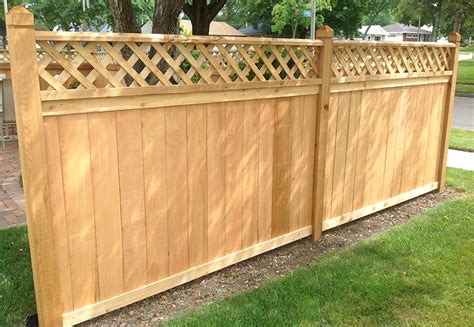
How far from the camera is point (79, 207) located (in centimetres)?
282

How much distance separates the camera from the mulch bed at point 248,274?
3186 millimetres

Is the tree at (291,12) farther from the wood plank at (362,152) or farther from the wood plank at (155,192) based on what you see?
the wood plank at (155,192)

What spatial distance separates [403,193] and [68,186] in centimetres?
405

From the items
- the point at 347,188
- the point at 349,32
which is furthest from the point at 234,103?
the point at 349,32

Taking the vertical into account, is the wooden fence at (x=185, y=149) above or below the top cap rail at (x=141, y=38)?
below

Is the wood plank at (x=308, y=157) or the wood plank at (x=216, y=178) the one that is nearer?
the wood plank at (x=216, y=178)

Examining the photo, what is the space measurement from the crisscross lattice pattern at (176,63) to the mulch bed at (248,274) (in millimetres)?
1530

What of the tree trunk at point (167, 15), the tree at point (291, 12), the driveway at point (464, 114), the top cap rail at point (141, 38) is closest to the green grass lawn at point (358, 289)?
the top cap rail at point (141, 38)

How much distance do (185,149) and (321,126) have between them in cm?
148

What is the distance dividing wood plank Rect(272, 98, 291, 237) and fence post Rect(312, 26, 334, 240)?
0.36 m

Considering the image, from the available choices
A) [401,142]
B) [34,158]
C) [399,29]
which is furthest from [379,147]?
[399,29]

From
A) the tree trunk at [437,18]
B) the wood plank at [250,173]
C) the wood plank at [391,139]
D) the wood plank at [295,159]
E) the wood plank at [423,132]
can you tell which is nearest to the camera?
the wood plank at [250,173]

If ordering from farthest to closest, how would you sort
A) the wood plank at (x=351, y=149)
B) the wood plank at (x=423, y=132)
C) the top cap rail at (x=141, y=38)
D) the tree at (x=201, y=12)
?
the tree at (x=201, y=12) → the wood plank at (x=423, y=132) → the wood plank at (x=351, y=149) → the top cap rail at (x=141, y=38)

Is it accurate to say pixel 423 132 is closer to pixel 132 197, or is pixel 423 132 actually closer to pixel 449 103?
pixel 449 103
